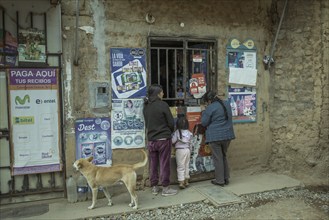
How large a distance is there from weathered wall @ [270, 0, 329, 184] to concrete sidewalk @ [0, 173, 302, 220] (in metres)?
0.51

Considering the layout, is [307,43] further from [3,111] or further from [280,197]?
[3,111]

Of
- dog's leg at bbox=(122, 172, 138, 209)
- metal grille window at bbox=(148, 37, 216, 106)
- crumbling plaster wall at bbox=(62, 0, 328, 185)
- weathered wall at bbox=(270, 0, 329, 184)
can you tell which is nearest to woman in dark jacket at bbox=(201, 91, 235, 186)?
metal grille window at bbox=(148, 37, 216, 106)

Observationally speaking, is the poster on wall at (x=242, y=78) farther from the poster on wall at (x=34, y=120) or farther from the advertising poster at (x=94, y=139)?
the poster on wall at (x=34, y=120)

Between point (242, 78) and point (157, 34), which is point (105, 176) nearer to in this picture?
point (157, 34)

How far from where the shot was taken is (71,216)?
14.3ft

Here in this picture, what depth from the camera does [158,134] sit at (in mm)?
5023

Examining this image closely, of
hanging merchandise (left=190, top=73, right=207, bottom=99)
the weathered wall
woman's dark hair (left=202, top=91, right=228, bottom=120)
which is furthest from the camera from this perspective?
the weathered wall

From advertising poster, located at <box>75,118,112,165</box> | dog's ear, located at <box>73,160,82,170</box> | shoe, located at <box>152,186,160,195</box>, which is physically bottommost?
shoe, located at <box>152,186,160,195</box>

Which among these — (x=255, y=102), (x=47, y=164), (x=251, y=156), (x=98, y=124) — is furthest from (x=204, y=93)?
(x=47, y=164)

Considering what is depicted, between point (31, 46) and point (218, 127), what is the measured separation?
3171 millimetres

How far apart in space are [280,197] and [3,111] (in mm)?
4419

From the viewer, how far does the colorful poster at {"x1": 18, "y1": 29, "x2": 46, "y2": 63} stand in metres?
4.68

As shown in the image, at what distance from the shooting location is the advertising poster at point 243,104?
5996 millimetres

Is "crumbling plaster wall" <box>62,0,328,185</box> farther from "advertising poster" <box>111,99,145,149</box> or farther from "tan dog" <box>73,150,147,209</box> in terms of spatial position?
"tan dog" <box>73,150,147,209</box>
